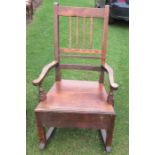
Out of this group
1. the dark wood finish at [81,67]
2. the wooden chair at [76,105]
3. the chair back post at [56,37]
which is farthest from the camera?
the dark wood finish at [81,67]

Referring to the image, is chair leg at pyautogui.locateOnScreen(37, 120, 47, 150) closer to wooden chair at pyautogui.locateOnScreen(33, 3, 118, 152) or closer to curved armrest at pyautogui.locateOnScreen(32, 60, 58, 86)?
wooden chair at pyautogui.locateOnScreen(33, 3, 118, 152)

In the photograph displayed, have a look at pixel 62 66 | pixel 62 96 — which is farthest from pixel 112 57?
pixel 62 96

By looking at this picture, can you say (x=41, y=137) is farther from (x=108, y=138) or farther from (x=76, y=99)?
(x=108, y=138)

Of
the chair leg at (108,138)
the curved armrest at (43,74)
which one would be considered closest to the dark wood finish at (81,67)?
the curved armrest at (43,74)

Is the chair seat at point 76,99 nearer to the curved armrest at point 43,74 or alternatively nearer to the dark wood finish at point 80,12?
the curved armrest at point 43,74

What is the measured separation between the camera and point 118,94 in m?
3.20

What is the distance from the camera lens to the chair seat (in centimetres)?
207

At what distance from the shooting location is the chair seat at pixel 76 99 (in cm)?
207

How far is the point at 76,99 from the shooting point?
2.22 meters

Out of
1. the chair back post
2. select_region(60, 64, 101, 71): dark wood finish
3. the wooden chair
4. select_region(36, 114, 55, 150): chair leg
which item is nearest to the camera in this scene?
the wooden chair

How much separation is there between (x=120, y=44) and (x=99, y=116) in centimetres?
291

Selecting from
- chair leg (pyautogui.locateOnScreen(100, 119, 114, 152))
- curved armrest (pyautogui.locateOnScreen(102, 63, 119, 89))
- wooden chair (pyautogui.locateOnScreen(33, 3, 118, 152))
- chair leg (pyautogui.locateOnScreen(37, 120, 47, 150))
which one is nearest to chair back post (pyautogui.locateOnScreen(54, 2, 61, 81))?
wooden chair (pyautogui.locateOnScreen(33, 3, 118, 152))

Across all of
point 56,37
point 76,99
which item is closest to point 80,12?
point 56,37
